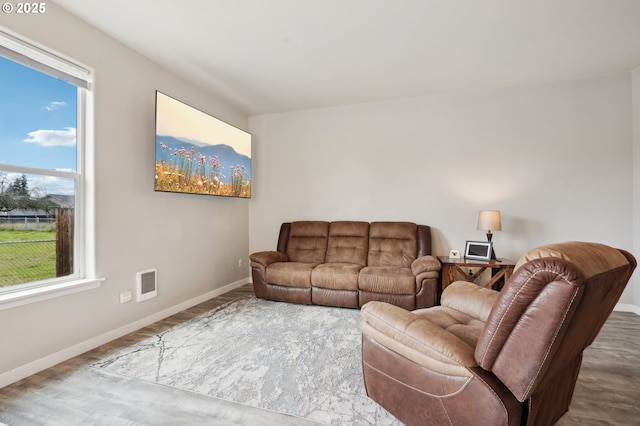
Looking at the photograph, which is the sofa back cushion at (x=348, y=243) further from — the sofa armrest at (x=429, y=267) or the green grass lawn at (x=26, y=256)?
the green grass lawn at (x=26, y=256)

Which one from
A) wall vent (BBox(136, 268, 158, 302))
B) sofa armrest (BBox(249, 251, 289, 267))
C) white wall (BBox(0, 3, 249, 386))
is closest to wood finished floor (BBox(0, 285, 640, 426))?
white wall (BBox(0, 3, 249, 386))

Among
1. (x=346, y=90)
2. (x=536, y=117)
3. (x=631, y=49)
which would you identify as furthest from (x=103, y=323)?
(x=631, y=49)

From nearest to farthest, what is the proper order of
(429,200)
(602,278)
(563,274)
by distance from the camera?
1. (563,274)
2. (602,278)
3. (429,200)

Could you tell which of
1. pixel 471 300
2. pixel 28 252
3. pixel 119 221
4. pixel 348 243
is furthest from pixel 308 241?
pixel 28 252

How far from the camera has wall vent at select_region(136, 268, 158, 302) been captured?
2941 mm

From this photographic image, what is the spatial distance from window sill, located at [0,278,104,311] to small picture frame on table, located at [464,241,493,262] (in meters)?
3.77

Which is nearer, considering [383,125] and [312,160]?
[383,125]

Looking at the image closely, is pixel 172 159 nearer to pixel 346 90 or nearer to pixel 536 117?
pixel 346 90

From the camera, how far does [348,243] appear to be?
4.12 metres

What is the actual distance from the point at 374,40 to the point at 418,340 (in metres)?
2.51

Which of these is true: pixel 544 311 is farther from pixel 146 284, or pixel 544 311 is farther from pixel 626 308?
pixel 626 308

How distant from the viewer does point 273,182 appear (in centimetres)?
478

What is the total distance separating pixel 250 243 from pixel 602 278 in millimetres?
4332

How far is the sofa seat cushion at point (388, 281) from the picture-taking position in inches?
129
